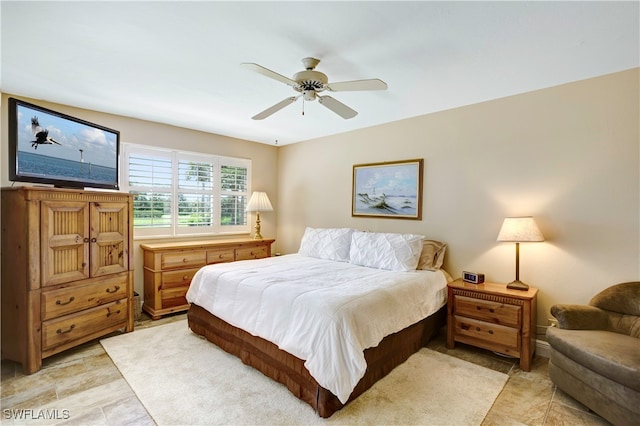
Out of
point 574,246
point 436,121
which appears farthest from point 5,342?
point 574,246

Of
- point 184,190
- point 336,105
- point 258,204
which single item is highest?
point 336,105

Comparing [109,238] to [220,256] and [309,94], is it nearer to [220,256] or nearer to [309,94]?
[220,256]

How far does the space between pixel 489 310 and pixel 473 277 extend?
371 millimetres

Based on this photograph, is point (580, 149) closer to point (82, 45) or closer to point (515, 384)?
point (515, 384)

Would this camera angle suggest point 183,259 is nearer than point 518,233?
No

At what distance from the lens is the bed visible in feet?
6.46

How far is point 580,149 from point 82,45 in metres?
4.16

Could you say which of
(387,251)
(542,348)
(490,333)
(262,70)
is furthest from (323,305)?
(542,348)

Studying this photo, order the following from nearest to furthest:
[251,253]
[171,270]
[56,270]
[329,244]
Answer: [56,270] < [171,270] < [329,244] < [251,253]

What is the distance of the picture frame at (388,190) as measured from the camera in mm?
3799

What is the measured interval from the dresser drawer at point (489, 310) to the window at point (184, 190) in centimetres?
353

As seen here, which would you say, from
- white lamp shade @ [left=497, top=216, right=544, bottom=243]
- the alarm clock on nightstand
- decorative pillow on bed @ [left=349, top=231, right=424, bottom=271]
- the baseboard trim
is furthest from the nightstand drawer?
the baseboard trim

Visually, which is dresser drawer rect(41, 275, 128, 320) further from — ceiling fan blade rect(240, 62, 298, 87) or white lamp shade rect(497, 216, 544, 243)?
white lamp shade rect(497, 216, 544, 243)

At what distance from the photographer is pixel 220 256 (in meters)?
4.21
